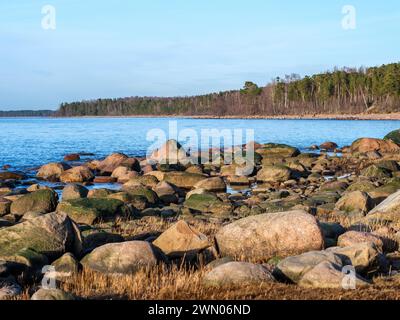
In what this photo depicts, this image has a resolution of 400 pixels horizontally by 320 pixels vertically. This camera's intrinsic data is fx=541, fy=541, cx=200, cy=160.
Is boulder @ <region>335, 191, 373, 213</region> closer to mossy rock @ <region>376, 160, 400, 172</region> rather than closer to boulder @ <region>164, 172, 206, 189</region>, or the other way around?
boulder @ <region>164, 172, 206, 189</region>

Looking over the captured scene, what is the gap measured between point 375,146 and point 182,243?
31.6 meters

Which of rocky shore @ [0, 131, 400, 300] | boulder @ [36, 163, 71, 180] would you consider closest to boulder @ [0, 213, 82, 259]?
rocky shore @ [0, 131, 400, 300]

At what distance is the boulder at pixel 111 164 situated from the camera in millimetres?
30047

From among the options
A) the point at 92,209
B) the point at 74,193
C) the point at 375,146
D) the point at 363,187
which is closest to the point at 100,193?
the point at 74,193

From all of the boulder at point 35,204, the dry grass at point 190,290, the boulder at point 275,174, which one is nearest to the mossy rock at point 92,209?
the boulder at point 35,204

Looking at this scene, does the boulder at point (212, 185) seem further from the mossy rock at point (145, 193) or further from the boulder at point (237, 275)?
the boulder at point (237, 275)

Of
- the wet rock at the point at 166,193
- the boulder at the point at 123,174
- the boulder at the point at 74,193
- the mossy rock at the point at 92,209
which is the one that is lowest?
the boulder at the point at 123,174

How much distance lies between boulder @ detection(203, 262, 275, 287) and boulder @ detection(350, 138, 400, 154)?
32027mm

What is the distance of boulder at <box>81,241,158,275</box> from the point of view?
7922 millimetres

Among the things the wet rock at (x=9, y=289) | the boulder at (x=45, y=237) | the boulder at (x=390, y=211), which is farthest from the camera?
the boulder at (x=390, y=211)

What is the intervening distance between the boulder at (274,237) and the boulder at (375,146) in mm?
29833

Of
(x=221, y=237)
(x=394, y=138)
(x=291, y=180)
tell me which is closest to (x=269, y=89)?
(x=394, y=138)
